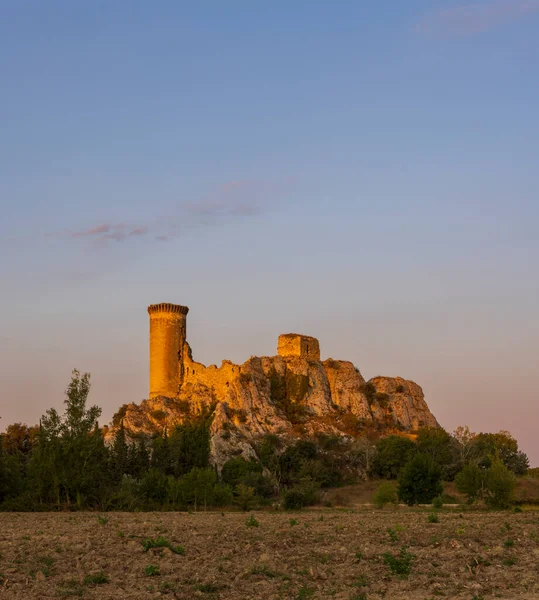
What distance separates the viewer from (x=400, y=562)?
2025 centimetres

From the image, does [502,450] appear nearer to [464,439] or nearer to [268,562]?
[464,439]

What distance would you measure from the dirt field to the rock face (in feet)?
171

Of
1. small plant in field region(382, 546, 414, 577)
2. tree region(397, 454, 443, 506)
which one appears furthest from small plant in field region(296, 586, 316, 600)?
tree region(397, 454, 443, 506)

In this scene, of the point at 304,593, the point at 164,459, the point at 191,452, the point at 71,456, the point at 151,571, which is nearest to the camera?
the point at 304,593

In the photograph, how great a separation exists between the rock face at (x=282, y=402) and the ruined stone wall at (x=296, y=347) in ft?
0.38

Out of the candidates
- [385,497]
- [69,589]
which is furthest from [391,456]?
[69,589]

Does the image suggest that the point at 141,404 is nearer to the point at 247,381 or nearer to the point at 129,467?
the point at 247,381

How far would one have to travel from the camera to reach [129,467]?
61406 millimetres

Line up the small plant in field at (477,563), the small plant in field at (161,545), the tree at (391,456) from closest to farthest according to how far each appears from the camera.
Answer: the small plant in field at (477,563)
the small plant in field at (161,545)
the tree at (391,456)

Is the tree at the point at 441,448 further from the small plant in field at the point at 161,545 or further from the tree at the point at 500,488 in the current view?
the small plant in field at the point at 161,545

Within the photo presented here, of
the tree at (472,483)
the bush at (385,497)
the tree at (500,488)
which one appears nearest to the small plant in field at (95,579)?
the tree at (500,488)

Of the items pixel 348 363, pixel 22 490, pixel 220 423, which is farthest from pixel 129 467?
pixel 348 363

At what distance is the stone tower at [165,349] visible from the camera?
9088 cm

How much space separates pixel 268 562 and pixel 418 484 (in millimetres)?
32300
